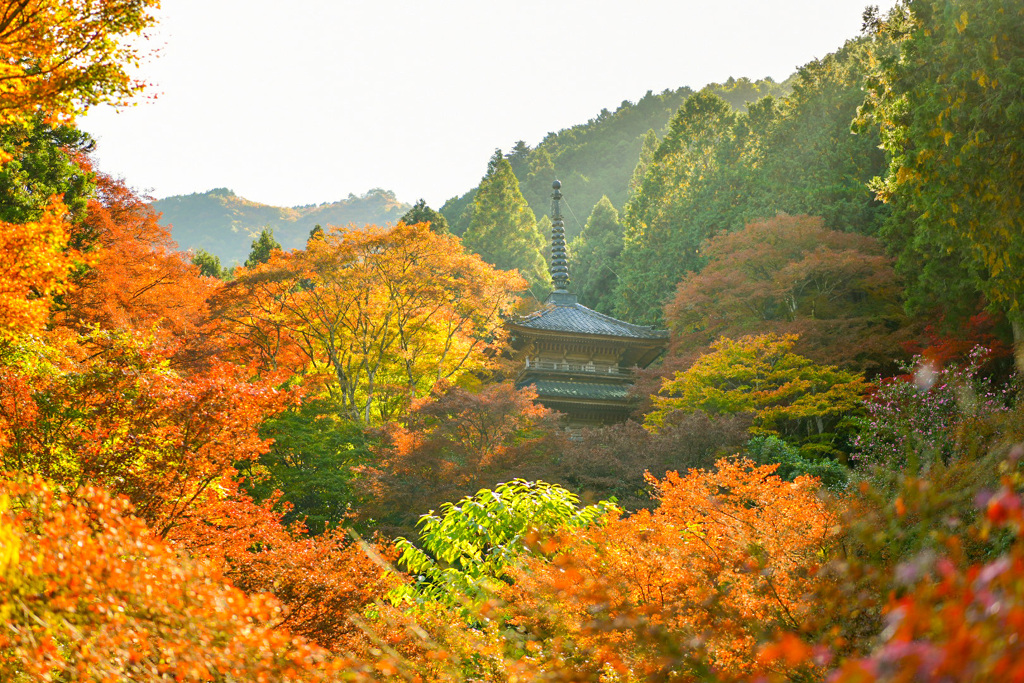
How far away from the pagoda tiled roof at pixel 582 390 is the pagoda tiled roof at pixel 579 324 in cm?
142

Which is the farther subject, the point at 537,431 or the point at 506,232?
the point at 506,232

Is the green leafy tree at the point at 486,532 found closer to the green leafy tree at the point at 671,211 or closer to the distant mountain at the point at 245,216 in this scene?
the green leafy tree at the point at 671,211

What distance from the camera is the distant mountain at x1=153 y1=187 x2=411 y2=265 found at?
283 feet

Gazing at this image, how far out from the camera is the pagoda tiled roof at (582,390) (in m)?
19.3

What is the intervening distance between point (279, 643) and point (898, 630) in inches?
123

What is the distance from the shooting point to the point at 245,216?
294ft

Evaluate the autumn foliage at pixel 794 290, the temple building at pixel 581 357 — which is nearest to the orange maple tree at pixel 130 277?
the temple building at pixel 581 357

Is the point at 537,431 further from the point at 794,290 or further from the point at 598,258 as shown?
the point at 598,258

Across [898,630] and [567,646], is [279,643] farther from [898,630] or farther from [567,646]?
[898,630]

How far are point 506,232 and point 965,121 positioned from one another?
27234 millimetres

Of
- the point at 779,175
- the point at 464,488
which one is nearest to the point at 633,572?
the point at 464,488

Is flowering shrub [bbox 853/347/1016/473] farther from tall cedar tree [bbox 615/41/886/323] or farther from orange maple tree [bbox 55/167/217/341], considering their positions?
orange maple tree [bbox 55/167/217/341]

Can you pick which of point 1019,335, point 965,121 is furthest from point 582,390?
point 965,121

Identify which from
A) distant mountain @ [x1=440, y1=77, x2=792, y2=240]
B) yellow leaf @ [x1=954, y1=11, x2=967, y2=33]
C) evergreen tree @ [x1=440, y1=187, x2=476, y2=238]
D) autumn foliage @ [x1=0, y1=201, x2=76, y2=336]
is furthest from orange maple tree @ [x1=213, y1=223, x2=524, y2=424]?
distant mountain @ [x1=440, y1=77, x2=792, y2=240]
